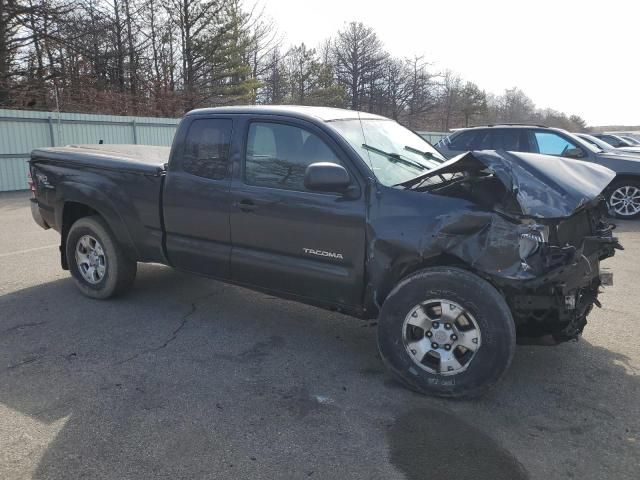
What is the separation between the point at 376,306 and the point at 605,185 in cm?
187

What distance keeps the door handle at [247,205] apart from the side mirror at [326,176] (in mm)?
692

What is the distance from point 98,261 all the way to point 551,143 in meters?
8.51

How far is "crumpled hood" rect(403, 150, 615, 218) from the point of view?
3000 mm

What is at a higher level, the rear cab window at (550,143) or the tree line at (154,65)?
the tree line at (154,65)

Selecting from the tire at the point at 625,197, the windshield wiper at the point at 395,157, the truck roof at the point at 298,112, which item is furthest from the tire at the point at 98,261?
the tire at the point at 625,197

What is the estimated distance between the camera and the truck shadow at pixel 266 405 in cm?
258

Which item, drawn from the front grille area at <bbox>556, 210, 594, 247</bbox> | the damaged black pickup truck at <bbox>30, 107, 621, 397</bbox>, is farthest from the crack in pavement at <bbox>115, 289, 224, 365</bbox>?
the front grille area at <bbox>556, 210, 594, 247</bbox>

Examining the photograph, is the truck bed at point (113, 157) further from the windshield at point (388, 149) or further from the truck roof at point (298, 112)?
the windshield at point (388, 149)

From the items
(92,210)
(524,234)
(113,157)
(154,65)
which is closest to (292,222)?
(524,234)

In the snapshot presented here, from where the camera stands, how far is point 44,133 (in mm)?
15008

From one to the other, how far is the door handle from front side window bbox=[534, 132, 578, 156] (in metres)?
7.61

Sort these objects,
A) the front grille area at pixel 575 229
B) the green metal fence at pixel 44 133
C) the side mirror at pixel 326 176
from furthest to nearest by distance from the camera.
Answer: the green metal fence at pixel 44 133 → the side mirror at pixel 326 176 → the front grille area at pixel 575 229

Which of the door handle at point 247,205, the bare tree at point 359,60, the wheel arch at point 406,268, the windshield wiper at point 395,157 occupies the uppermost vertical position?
the bare tree at point 359,60

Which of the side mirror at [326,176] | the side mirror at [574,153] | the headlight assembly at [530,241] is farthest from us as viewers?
the side mirror at [574,153]
